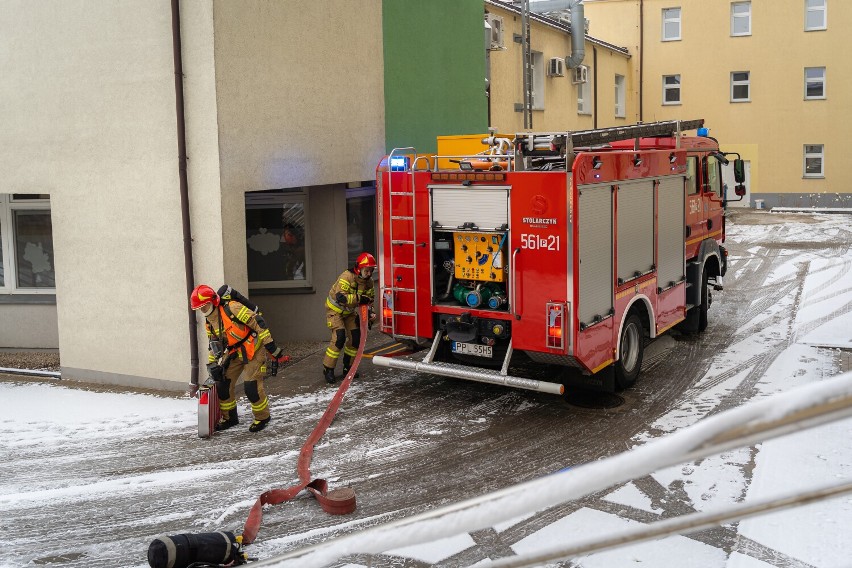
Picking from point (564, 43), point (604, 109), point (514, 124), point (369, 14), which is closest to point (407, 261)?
point (369, 14)

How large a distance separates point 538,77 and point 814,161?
44.9 ft

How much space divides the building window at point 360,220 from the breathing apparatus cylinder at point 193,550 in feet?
26.8

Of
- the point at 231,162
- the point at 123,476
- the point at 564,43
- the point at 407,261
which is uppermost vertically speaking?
the point at 564,43

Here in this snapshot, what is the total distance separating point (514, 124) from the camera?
21094 mm

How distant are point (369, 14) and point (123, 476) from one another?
810 centimetres

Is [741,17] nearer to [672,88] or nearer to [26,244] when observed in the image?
[672,88]

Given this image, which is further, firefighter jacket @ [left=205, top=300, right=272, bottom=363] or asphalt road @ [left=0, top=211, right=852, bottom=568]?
firefighter jacket @ [left=205, top=300, right=272, bottom=363]

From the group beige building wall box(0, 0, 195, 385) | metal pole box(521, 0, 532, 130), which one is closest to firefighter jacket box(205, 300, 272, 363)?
beige building wall box(0, 0, 195, 385)

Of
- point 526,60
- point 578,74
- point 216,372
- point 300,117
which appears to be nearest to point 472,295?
point 216,372

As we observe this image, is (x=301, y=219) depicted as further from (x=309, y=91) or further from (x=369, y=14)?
(x=369, y=14)

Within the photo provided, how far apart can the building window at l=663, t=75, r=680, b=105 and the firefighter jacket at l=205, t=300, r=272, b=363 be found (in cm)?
2811

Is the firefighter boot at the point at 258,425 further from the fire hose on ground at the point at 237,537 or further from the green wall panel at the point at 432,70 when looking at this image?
the green wall panel at the point at 432,70

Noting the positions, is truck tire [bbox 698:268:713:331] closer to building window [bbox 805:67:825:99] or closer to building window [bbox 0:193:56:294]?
building window [bbox 0:193:56:294]

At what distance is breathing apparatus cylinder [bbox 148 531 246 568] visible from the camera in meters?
5.73
